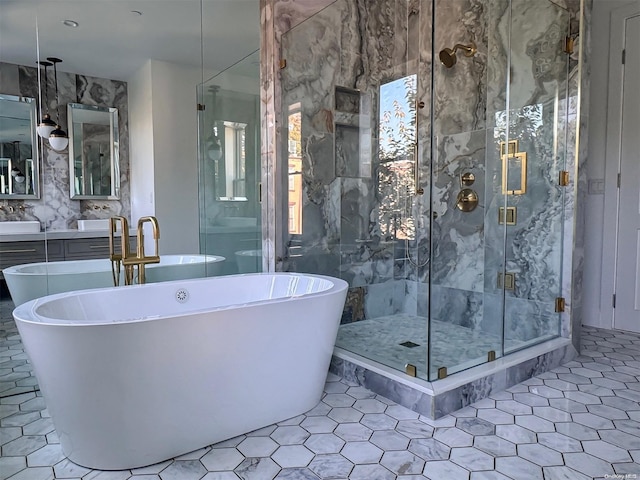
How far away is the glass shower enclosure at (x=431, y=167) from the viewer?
2873 millimetres

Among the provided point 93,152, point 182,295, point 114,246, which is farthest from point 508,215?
point 93,152

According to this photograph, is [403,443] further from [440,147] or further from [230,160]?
[440,147]

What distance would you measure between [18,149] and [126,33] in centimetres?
89

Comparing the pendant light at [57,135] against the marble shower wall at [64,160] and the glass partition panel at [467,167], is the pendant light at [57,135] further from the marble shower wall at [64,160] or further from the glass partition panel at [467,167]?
the glass partition panel at [467,167]

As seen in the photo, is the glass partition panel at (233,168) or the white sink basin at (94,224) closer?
the white sink basin at (94,224)

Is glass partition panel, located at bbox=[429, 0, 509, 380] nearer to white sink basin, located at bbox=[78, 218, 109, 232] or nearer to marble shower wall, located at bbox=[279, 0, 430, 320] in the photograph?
marble shower wall, located at bbox=[279, 0, 430, 320]

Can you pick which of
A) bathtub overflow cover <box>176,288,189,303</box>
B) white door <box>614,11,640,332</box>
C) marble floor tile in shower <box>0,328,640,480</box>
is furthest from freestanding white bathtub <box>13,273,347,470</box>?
white door <box>614,11,640,332</box>

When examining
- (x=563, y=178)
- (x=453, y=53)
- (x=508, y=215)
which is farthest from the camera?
(x=453, y=53)

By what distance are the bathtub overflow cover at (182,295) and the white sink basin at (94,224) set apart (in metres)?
0.55

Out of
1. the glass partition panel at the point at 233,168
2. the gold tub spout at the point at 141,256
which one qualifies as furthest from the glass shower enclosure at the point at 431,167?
the gold tub spout at the point at 141,256

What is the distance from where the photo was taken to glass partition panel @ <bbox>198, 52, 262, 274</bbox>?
2867mm

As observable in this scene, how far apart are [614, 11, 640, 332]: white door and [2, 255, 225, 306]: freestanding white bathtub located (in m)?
3.30

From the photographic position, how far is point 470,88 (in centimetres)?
318

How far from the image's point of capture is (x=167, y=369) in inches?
64.2
